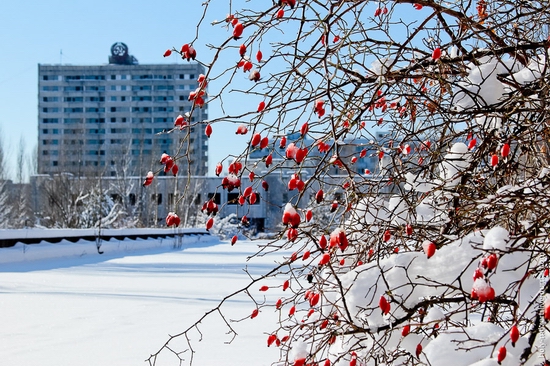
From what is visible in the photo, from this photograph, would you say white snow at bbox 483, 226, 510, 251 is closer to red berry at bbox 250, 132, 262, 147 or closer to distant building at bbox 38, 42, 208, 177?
red berry at bbox 250, 132, 262, 147

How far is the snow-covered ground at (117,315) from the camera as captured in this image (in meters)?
4.31

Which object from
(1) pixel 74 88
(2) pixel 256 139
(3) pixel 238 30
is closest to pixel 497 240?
(2) pixel 256 139

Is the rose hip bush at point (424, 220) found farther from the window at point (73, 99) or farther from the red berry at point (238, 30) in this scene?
the window at point (73, 99)

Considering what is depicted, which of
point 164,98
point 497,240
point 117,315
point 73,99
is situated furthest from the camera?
point 73,99

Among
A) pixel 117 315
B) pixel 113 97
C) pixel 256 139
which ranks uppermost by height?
pixel 113 97

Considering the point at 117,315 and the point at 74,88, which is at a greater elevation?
the point at 74,88

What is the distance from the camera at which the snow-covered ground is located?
14.1ft

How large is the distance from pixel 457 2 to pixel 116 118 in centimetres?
8354

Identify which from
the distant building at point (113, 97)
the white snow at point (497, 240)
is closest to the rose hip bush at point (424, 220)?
the white snow at point (497, 240)

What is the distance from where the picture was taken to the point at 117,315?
6047 mm

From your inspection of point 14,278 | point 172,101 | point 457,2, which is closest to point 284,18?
point 457,2

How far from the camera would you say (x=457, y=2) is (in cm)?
294

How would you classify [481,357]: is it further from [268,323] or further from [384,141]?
[268,323]

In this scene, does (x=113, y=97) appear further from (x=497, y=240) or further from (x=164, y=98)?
(x=497, y=240)
